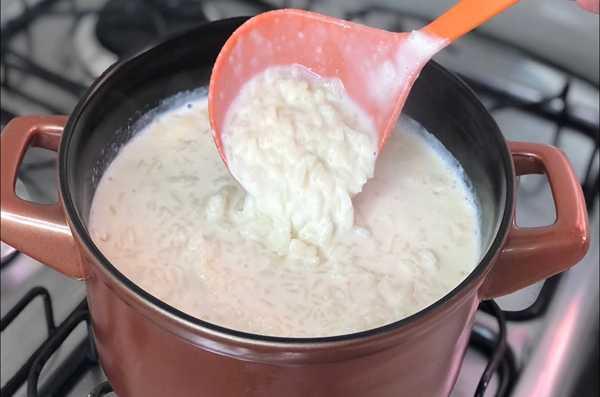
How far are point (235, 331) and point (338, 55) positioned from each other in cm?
31

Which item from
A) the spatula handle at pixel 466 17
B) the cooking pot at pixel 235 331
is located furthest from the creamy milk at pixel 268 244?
the spatula handle at pixel 466 17

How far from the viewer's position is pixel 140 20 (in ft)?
3.29

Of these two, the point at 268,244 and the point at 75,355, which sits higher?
the point at 268,244

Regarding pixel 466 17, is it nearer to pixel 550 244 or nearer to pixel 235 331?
pixel 550 244

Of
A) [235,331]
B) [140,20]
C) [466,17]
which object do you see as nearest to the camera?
[235,331]

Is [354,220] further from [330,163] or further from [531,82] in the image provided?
[531,82]

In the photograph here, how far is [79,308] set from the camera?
2.41 ft

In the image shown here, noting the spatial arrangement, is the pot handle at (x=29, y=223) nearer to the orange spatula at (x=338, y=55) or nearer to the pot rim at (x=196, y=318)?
the pot rim at (x=196, y=318)

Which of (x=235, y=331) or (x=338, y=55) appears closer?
(x=235, y=331)

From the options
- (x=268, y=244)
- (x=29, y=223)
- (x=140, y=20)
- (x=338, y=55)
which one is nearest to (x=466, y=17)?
(x=338, y=55)

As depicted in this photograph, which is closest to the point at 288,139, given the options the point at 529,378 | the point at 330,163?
the point at 330,163

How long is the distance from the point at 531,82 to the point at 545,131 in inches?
2.7

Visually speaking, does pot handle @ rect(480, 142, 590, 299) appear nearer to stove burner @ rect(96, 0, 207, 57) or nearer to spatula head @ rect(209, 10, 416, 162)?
spatula head @ rect(209, 10, 416, 162)

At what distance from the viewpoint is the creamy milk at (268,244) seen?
643mm
